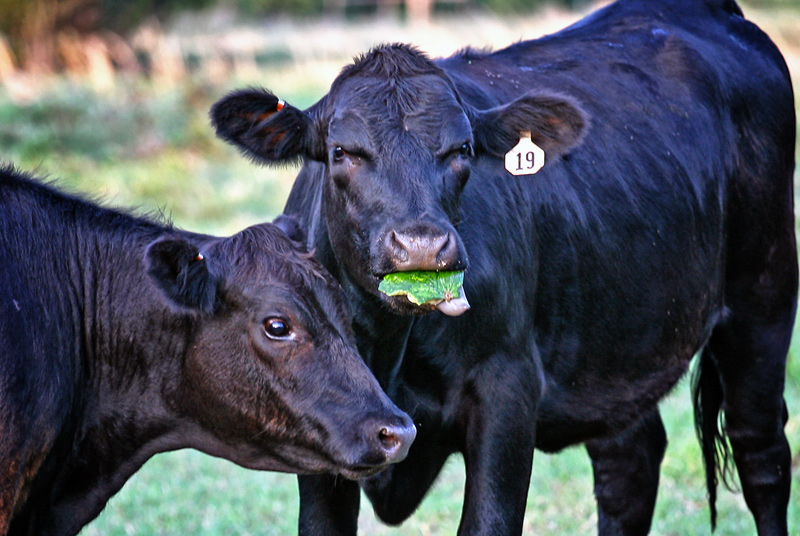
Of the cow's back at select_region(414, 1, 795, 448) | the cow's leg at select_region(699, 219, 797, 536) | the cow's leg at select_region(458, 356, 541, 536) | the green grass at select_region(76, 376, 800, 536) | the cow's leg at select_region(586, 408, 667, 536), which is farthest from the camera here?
the green grass at select_region(76, 376, 800, 536)

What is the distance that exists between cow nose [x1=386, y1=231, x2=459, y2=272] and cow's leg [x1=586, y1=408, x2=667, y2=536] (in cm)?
259

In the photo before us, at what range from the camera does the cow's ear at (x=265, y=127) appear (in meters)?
4.41

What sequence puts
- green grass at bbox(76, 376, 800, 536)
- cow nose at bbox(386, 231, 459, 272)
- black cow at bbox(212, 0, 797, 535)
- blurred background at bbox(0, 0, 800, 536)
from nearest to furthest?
cow nose at bbox(386, 231, 459, 272)
black cow at bbox(212, 0, 797, 535)
green grass at bbox(76, 376, 800, 536)
blurred background at bbox(0, 0, 800, 536)

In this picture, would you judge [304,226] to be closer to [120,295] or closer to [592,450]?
[120,295]

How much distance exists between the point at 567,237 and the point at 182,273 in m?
1.81

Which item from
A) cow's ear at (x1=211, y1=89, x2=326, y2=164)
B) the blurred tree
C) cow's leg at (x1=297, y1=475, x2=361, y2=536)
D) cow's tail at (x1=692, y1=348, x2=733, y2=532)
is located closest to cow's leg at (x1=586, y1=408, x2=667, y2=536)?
cow's tail at (x1=692, y1=348, x2=733, y2=532)

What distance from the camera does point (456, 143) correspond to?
4.19 m

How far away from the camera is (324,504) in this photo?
4.62m

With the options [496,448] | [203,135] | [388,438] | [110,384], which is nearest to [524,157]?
[496,448]

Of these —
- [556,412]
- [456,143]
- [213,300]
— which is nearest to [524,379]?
[556,412]

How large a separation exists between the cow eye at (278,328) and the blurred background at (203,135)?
1102 millimetres

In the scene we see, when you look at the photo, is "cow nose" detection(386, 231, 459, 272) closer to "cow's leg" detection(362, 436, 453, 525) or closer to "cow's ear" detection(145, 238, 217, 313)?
"cow's ear" detection(145, 238, 217, 313)

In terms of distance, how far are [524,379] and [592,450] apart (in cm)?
191

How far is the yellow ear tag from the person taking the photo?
4.59 meters
